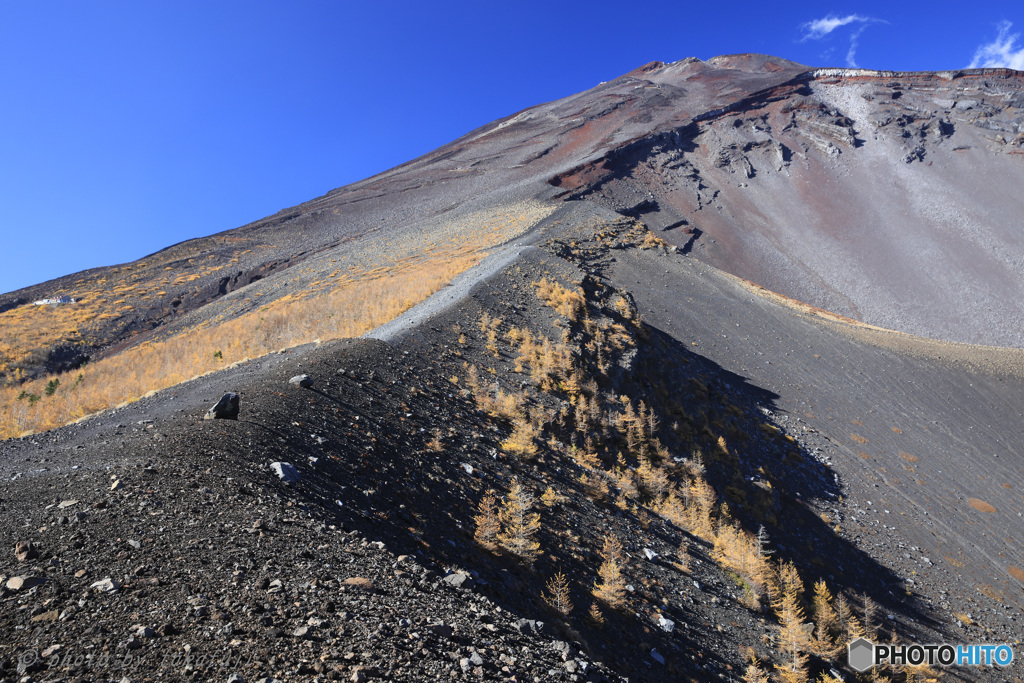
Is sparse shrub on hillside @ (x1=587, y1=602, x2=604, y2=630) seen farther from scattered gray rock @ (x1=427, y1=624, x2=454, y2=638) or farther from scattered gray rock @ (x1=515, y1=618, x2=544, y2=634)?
scattered gray rock @ (x1=427, y1=624, x2=454, y2=638)

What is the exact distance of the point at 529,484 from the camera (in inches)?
279

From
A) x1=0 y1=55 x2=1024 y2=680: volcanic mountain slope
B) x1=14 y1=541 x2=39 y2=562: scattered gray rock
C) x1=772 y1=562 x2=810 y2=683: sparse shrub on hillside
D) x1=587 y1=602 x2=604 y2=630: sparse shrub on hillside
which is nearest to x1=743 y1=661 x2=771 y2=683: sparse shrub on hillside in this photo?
x1=0 y1=55 x2=1024 y2=680: volcanic mountain slope

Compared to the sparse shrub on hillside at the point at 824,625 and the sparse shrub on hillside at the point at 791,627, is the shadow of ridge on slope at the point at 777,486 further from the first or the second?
the sparse shrub on hillside at the point at 791,627

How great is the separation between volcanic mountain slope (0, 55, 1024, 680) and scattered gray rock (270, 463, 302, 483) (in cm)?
17

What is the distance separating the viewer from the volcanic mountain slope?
10.1 ft

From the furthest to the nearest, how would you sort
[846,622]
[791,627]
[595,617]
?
[846,622]
[791,627]
[595,617]

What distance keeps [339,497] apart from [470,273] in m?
11.6

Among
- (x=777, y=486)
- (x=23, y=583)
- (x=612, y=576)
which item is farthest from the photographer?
(x=777, y=486)

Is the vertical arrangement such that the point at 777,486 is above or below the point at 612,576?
below

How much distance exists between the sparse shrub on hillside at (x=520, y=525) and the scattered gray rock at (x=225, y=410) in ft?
11.6

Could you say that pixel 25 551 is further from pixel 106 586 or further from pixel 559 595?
pixel 559 595

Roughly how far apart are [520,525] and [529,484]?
1.24 meters

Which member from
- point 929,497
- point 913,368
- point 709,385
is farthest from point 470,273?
point 913,368

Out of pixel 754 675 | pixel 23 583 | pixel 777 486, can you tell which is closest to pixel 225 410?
pixel 23 583
